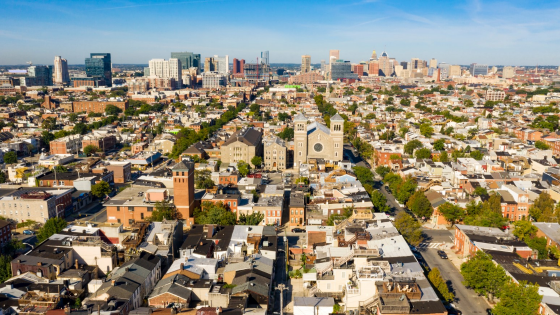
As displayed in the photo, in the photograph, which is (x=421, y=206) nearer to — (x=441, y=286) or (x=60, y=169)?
(x=441, y=286)

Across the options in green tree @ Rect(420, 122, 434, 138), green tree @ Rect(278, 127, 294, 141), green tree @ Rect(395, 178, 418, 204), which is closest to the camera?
green tree @ Rect(395, 178, 418, 204)

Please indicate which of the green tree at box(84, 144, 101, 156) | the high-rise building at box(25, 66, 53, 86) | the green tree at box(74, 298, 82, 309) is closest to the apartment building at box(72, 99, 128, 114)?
the green tree at box(84, 144, 101, 156)

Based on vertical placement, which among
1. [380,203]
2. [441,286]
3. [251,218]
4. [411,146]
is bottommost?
[441,286]

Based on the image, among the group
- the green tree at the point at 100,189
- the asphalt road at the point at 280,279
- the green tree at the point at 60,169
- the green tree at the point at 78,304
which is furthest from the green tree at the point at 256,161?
the green tree at the point at 78,304

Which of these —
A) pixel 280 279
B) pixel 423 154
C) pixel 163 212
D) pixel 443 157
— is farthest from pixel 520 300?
pixel 423 154

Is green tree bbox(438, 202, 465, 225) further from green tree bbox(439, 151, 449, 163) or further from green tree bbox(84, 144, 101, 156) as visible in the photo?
green tree bbox(84, 144, 101, 156)

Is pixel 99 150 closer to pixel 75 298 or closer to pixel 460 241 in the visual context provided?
pixel 75 298
